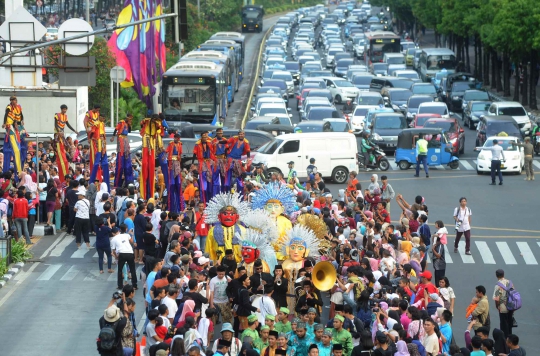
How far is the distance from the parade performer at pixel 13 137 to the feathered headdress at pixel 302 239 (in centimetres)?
1048

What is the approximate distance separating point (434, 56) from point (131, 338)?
5917 cm

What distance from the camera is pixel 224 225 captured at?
921 inches

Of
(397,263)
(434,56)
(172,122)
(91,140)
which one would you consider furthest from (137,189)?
(434,56)

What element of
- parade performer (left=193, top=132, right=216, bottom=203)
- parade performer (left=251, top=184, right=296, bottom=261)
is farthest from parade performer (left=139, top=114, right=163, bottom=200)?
parade performer (left=251, top=184, right=296, bottom=261)

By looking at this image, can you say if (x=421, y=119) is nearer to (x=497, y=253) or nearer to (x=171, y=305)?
(x=497, y=253)

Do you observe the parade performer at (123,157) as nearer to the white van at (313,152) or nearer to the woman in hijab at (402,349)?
the white van at (313,152)

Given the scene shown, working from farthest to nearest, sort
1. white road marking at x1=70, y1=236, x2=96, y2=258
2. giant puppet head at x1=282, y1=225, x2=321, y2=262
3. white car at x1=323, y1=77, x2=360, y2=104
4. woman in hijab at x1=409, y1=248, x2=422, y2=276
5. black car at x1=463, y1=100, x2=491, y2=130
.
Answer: white car at x1=323, y1=77, x2=360, y2=104 < black car at x1=463, y1=100, x2=491, y2=130 < white road marking at x1=70, y1=236, x2=96, y2=258 < woman in hijab at x1=409, y1=248, x2=422, y2=276 < giant puppet head at x1=282, y1=225, x2=321, y2=262

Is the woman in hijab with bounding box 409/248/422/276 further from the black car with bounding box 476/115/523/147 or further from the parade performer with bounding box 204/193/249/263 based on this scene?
the black car with bounding box 476/115/523/147

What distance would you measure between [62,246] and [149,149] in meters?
3.16

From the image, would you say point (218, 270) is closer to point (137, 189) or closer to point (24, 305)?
point (24, 305)

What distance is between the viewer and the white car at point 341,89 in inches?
2527

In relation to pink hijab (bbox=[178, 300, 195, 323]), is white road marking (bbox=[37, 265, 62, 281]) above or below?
below

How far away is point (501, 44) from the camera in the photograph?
63656 mm

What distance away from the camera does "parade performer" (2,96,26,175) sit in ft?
99.8
